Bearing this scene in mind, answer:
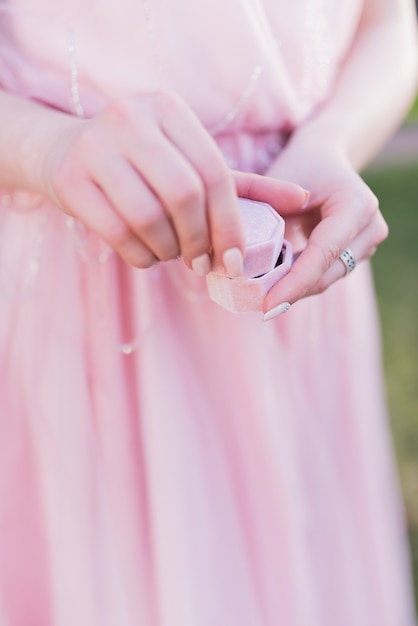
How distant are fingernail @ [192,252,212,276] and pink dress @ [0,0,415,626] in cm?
28

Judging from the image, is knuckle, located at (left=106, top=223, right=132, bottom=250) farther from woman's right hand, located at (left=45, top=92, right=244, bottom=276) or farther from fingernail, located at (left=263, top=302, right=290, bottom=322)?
fingernail, located at (left=263, top=302, right=290, bottom=322)

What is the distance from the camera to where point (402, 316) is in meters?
3.14

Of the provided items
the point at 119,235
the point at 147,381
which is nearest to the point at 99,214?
the point at 119,235

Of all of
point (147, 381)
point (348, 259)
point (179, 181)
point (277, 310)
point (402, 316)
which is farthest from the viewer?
point (402, 316)

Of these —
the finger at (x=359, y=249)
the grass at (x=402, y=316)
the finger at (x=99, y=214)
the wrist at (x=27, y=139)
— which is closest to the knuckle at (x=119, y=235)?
the finger at (x=99, y=214)

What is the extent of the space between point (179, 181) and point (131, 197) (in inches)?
1.5

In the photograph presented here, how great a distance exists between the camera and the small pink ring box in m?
0.62

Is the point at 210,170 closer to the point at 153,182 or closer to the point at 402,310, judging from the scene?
the point at 153,182

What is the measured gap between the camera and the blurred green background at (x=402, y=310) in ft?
7.45

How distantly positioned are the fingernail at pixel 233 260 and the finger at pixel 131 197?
53 mm

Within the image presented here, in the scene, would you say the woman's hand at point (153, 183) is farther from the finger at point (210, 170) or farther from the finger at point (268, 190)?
the finger at point (268, 190)

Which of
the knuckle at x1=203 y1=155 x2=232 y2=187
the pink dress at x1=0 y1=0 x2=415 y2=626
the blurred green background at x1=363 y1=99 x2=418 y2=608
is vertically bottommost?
the blurred green background at x1=363 y1=99 x2=418 y2=608

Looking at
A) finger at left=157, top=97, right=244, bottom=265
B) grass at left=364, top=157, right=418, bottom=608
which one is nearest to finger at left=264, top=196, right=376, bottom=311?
finger at left=157, top=97, right=244, bottom=265

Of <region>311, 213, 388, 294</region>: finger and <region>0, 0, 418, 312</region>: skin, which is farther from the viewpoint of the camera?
<region>311, 213, 388, 294</region>: finger
